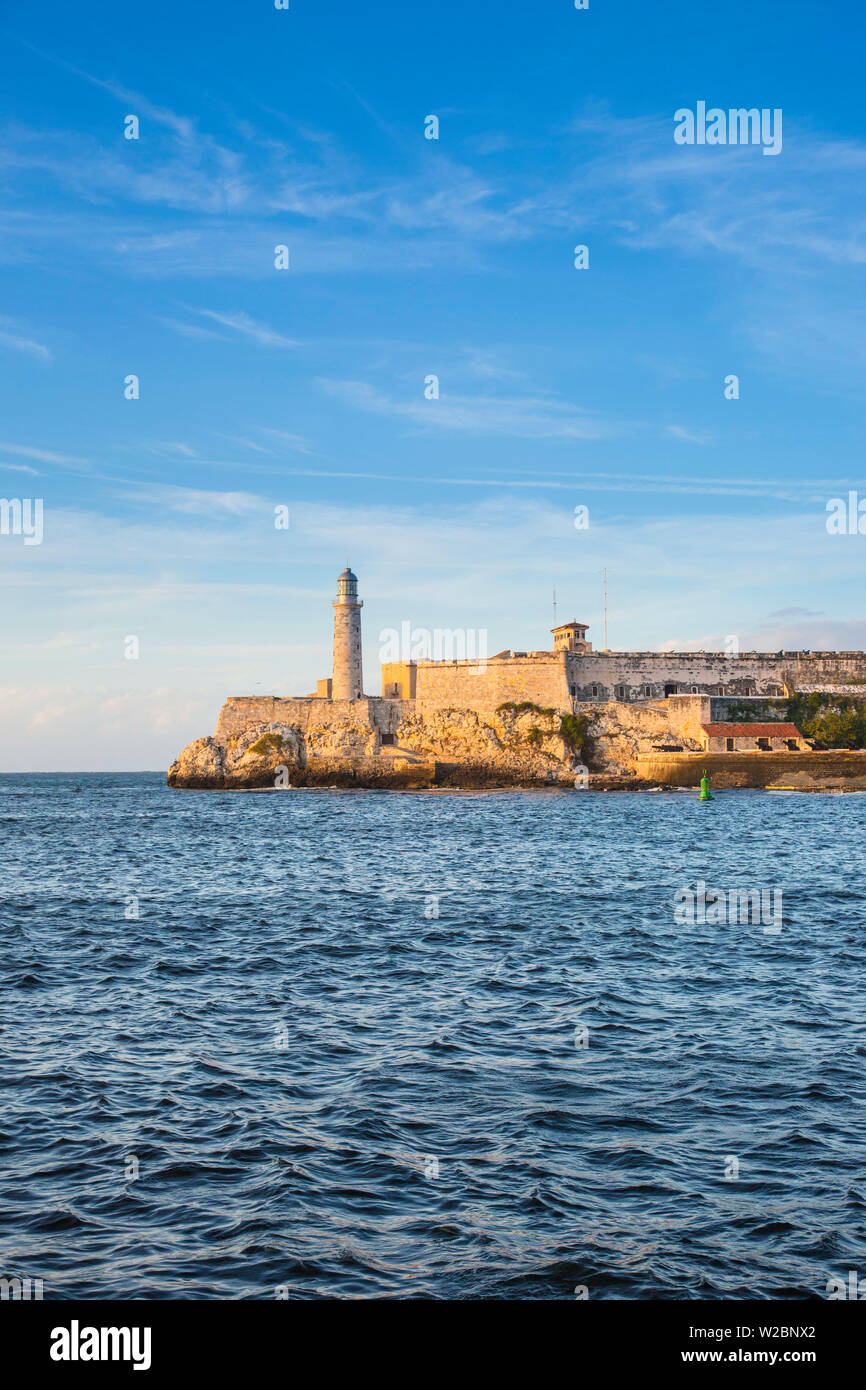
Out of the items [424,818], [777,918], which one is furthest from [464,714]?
[777,918]

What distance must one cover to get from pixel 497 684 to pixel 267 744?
55.9 ft

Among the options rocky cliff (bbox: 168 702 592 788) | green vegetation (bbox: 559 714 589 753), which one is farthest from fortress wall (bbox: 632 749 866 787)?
rocky cliff (bbox: 168 702 592 788)

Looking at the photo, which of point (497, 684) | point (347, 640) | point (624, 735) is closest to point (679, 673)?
point (624, 735)

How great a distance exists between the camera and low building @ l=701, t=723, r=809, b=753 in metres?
69.7

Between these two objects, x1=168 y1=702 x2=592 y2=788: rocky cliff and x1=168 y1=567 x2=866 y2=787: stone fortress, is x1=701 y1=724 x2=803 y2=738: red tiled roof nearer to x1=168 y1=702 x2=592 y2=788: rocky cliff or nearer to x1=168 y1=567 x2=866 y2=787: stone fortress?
x1=168 y1=567 x2=866 y2=787: stone fortress

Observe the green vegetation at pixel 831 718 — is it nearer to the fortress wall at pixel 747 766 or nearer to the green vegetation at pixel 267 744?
the fortress wall at pixel 747 766

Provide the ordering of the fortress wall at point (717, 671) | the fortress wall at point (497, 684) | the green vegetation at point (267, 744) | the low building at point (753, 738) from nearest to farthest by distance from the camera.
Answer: the low building at point (753, 738) → the fortress wall at point (497, 684) → the green vegetation at point (267, 744) → the fortress wall at point (717, 671)

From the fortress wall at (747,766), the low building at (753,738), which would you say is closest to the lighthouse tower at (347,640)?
the fortress wall at (747,766)

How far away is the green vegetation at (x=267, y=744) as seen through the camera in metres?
76.0

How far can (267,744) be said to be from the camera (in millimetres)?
76188

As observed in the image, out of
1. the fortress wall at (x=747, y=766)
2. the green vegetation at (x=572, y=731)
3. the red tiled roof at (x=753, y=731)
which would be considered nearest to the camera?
the fortress wall at (x=747, y=766)

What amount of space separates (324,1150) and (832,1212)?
401 cm

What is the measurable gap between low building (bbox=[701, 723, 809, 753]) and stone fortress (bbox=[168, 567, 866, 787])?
0.09 metres
